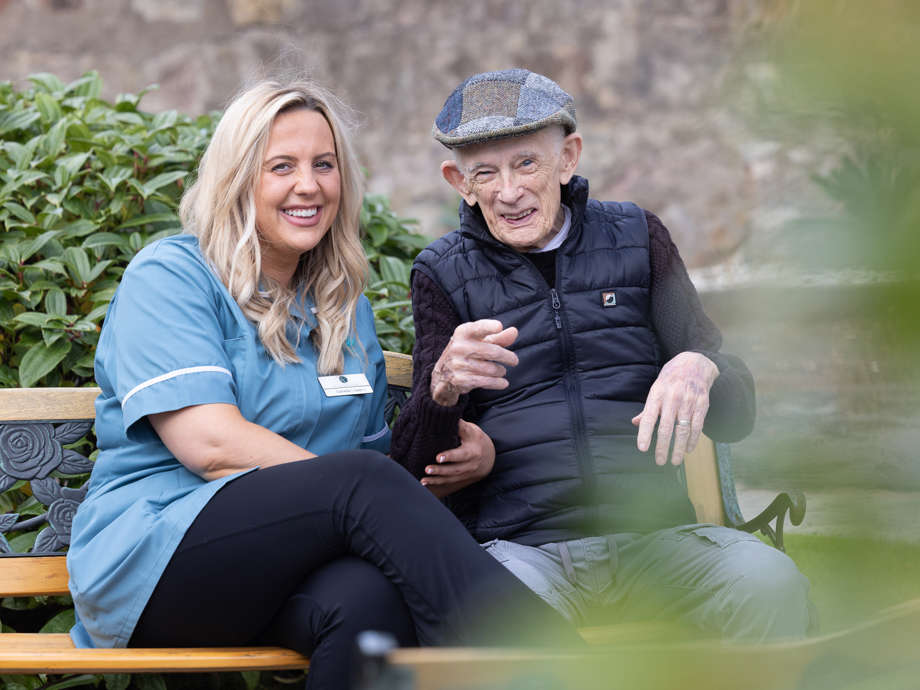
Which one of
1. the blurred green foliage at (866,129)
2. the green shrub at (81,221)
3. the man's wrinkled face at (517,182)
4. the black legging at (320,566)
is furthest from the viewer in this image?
the green shrub at (81,221)

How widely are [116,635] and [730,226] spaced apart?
198 centimetres

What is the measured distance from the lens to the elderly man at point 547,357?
2344 mm

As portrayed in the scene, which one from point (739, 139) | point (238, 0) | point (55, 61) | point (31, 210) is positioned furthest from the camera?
point (238, 0)

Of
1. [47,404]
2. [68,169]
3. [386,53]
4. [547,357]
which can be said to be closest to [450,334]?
[547,357]

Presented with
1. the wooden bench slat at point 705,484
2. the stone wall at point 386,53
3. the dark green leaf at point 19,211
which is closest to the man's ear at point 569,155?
the wooden bench slat at point 705,484

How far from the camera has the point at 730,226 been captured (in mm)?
501

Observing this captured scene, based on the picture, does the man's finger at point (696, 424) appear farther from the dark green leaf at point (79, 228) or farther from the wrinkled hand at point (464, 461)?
the dark green leaf at point (79, 228)

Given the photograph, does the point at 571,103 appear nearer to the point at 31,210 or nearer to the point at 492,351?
the point at 492,351

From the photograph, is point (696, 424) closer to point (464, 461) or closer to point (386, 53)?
point (464, 461)

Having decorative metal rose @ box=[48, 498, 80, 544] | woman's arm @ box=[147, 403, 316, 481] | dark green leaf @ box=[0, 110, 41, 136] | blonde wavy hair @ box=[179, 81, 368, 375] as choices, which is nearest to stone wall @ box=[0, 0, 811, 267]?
dark green leaf @ box=[0, 110, 41, 136]

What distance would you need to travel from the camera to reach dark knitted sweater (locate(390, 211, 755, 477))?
2.41 metres

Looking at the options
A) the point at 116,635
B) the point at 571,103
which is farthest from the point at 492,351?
the point at 116,635

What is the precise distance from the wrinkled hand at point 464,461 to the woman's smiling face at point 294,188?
62 cm

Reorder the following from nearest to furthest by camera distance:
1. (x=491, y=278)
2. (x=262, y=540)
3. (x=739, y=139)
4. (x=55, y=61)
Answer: (x=739, y=139) < (x=262, y=540) < (x=491, y=278) < (x=55, y=61)
